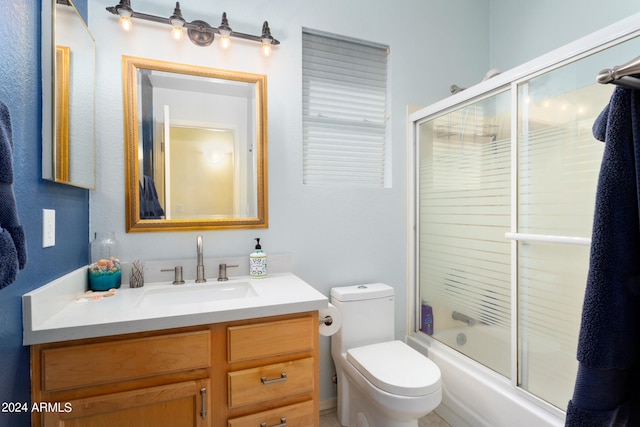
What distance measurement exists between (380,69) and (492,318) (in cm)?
171

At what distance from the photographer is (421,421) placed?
1.87m

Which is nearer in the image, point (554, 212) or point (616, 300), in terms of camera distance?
point (616, 300)

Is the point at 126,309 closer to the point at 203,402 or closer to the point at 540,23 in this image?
the point at 203,402

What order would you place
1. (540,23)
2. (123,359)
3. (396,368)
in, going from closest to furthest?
1. (123,359)
2. (396,368)
3. (540,23)

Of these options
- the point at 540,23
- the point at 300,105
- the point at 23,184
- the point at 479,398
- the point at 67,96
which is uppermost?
the point at 540,23

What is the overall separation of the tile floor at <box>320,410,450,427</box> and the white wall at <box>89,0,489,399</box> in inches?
4.4

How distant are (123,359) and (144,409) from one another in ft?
0.64

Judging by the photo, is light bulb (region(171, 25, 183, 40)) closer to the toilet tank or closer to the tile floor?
the toilet tank

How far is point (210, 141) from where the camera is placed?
68.1 inches

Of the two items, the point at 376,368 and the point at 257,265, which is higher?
the point at 257,265

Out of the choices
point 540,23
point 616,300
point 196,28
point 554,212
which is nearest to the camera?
point 616,300

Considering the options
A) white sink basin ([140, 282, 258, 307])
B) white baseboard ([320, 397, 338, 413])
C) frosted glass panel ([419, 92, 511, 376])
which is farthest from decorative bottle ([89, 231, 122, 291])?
frosted glass panel ([419, 92, 511, 376])

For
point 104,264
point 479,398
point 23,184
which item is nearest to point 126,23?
point 23,184

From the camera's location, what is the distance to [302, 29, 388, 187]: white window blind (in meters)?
2.05
